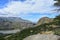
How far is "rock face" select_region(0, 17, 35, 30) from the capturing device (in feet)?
11.8

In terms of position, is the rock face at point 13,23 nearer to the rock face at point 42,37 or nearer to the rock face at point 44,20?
the rock face at point 44,20

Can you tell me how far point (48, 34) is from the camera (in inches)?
137

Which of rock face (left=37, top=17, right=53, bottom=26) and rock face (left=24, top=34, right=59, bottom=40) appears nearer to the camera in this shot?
rock face (left=24, top=34, right=59, bottom=40)

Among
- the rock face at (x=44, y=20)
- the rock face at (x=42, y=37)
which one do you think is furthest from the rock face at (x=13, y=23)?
the rock face at (x=42, y=37)

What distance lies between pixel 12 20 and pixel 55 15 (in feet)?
3.32

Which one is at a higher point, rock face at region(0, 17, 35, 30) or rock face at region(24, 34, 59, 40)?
rock face at region(0, 17, 35, 30)

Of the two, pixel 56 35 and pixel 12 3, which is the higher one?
pixel 12 3

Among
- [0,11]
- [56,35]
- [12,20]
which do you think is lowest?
[56,35]

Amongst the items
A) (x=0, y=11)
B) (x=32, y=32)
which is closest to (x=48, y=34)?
(x=32, y=32)

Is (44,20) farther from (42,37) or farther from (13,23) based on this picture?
(13,23)

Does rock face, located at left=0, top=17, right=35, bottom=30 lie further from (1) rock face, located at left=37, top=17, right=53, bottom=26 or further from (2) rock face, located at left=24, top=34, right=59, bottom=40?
(2) rock face, located at left=24, top=34, right=59, bottom=40

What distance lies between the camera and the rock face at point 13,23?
3605 mm

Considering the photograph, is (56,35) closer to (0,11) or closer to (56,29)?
(56,29)

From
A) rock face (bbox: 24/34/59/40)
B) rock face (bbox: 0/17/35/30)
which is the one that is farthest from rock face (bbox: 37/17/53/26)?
rock face (bbox: 24/34/59/40)
